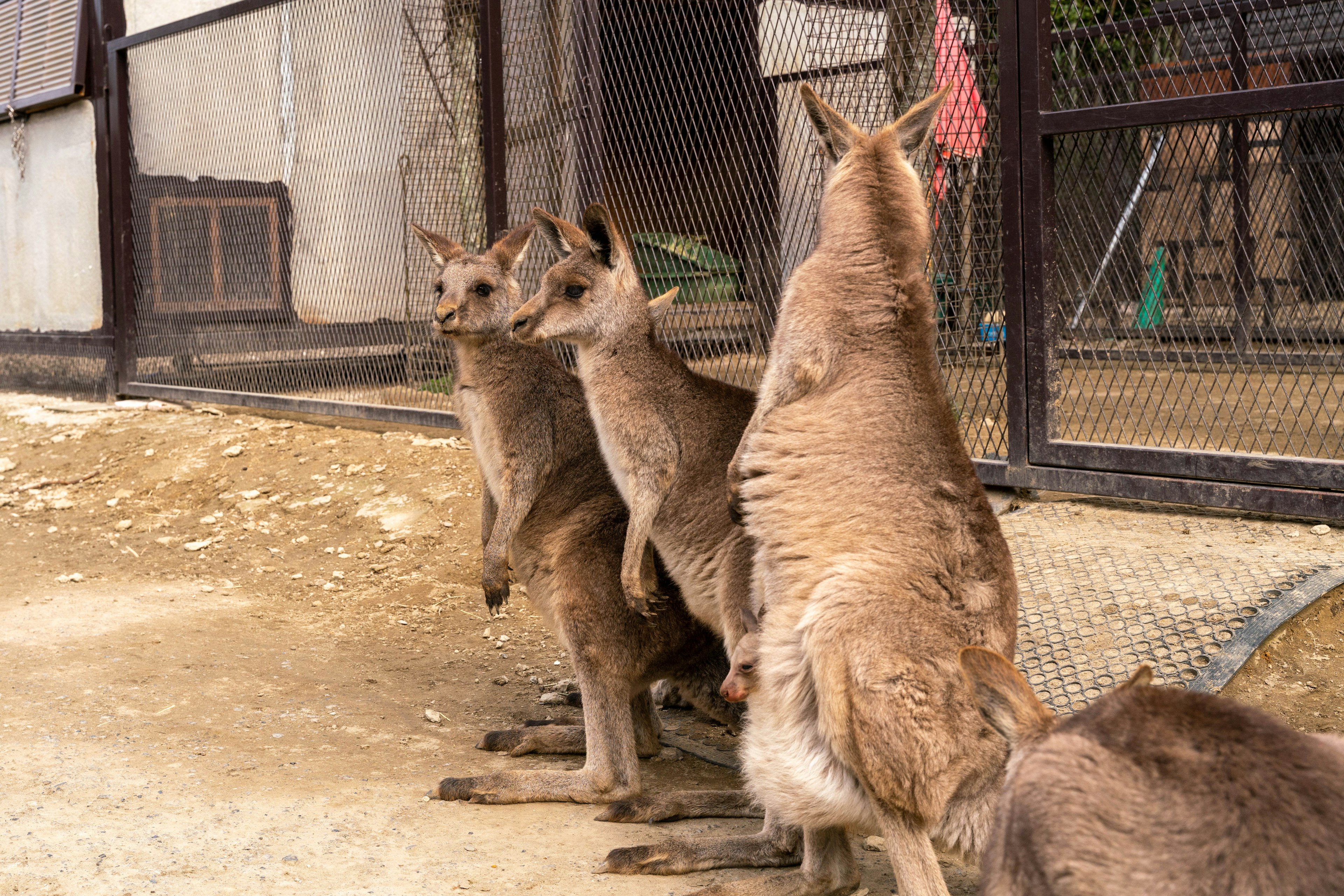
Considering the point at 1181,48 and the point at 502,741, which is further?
the point at 1181,48

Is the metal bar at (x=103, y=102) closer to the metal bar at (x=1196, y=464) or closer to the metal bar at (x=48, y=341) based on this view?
the metal bar at (x=48, y=341)

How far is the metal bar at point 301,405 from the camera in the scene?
24.6ft

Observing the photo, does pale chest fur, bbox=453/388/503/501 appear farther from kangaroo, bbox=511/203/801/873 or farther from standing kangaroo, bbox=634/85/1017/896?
standing kangaroo, bbox=634/85/1017/896

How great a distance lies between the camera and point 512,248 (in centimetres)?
470

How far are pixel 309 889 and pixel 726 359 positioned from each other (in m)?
4.06

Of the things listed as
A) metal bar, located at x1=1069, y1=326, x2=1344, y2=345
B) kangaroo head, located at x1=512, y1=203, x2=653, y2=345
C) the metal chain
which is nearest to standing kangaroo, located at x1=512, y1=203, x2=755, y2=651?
kangaroo head, located at x1=512, y1=203, x2=653, y2=345

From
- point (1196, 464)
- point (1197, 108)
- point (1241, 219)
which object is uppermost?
point (1197, 108)

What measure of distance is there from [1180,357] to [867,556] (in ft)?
10.9

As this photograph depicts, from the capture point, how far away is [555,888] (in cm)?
318

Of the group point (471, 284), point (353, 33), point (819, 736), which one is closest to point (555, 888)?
point (819, 736)

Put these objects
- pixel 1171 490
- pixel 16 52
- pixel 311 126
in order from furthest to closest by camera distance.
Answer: pixel 16 52
pixel 311 126
pixel 1171 490

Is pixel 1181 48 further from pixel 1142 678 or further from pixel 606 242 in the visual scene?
pixel 1142 678

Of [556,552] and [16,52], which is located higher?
[16,52]

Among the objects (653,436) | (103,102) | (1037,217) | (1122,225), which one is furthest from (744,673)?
(103,102)
